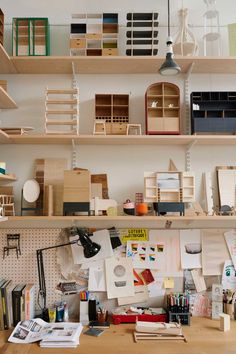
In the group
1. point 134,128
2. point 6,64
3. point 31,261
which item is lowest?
point 31,261

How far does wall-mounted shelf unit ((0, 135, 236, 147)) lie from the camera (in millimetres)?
2178

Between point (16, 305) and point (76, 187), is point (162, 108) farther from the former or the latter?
point (16, 305)

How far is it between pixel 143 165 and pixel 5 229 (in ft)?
3.37

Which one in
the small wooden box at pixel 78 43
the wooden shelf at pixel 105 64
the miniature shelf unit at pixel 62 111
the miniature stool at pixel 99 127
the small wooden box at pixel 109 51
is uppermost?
the small wooden box at pixel 78 43

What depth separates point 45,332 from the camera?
1991 mm

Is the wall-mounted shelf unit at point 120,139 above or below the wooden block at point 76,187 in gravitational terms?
above

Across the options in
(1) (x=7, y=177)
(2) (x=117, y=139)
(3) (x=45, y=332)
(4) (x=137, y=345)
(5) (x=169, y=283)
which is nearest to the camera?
(4) (x=137, y=345)

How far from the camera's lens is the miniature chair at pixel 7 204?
2.18 metres

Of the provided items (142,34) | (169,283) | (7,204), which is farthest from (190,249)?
(142,34)

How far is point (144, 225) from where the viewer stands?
239cm

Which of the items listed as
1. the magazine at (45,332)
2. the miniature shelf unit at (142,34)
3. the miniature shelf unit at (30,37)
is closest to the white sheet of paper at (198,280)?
the magazine at (45,332)

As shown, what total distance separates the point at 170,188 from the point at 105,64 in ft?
3.06

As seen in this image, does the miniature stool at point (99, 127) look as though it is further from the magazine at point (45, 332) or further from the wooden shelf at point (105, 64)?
the magazine at point (45, 332)

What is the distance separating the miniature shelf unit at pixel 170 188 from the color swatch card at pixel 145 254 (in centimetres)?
35
